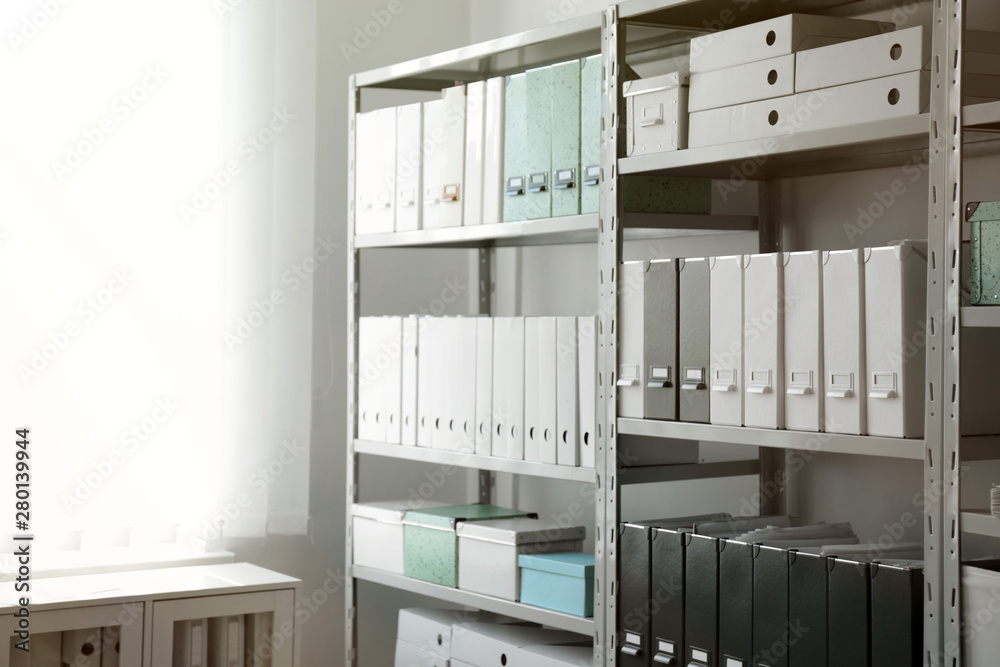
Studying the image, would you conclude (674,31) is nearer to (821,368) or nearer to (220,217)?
(821,368)

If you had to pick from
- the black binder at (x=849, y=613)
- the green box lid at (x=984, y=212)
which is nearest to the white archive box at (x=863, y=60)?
the green box lid at (x=984, y=212)

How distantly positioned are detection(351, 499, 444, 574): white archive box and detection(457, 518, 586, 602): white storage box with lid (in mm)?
242

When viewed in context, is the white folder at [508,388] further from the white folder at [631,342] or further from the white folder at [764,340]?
the white folder at [764,340]

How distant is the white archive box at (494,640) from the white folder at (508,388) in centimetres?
41

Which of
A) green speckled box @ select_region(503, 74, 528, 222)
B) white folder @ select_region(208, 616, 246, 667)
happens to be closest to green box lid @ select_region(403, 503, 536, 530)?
white folder @ select_region(208, 616, 246, 667)

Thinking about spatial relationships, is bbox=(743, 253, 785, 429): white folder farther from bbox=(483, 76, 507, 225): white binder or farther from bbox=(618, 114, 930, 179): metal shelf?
bbox=(483, 76, 507, 225): white binder

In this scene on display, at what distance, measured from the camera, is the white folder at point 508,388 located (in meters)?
2.44

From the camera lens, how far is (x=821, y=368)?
1.79m

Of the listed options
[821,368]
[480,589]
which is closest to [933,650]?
[821,368]

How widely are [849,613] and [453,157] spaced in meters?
1.38

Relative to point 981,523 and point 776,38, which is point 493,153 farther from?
point 981,523

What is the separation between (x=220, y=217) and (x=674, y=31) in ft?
4.54

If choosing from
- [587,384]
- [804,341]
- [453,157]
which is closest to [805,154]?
[804,341]

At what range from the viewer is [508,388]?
2465 millimetres
